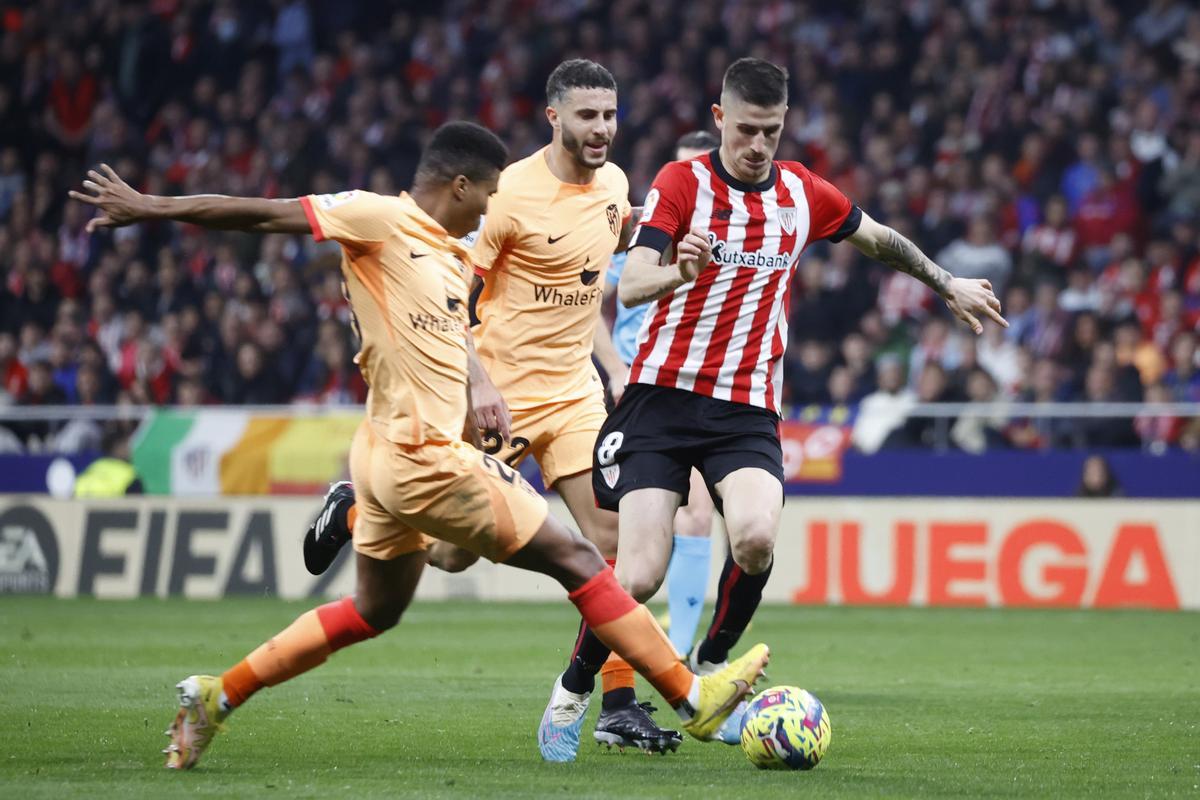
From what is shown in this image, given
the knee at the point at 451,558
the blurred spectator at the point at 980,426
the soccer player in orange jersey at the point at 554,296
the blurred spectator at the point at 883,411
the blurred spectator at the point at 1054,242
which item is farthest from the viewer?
the blurred spectator at the point at 1054,242

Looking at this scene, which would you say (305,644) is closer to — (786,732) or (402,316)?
(402,316)

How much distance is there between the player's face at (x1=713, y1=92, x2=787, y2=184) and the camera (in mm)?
6539

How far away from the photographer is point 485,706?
25.8 ft

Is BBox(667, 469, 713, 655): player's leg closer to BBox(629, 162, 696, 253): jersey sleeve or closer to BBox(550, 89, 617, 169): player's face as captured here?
BBox(550, 89, 617, 169): player's face

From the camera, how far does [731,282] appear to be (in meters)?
6.74

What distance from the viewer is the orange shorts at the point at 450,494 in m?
5.61

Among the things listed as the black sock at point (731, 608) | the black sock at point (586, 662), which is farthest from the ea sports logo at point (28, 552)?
the black sock at point (586, 662)

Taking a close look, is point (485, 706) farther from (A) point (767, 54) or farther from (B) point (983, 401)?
(A) point (767, 54)

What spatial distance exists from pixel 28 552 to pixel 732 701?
11.5 m

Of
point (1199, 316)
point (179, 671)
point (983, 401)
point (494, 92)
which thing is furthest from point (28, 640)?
point (494, 92)

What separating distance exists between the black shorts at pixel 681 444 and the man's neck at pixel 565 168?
3.49ft

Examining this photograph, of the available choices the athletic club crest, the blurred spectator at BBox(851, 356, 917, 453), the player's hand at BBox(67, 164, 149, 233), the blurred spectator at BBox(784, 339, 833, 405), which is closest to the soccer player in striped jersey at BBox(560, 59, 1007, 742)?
the athletic club crest

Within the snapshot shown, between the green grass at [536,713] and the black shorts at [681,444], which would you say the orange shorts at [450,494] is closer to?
the green grass at [536,713]

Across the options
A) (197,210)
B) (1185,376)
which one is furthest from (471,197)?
(1185,376)
